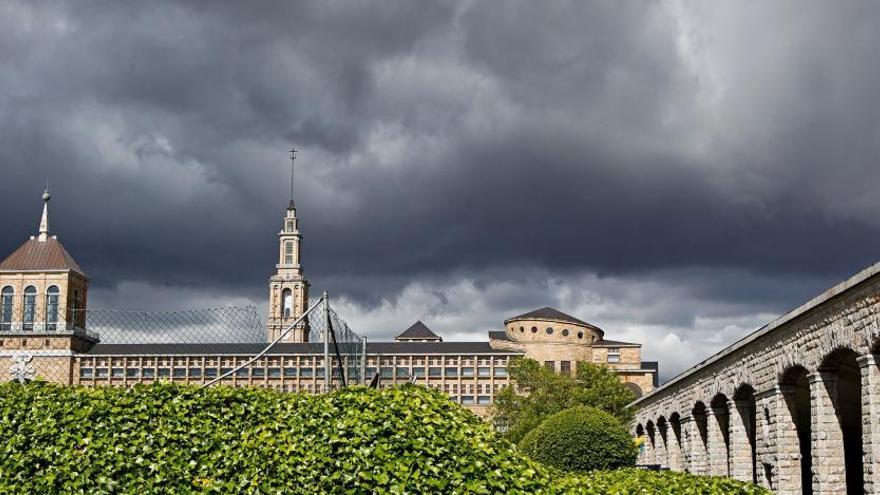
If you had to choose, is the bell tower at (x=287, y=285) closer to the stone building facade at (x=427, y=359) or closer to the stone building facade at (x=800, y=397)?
the stone building facade at (x=427, y=359)

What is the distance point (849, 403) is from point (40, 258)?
6011 centimetres

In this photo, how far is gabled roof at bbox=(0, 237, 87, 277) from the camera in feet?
218

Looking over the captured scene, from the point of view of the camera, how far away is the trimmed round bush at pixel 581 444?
26703mm

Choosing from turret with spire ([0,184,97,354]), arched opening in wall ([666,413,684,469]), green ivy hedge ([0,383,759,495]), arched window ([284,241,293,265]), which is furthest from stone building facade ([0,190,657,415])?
green ivy hedge ([0,383,759,495])

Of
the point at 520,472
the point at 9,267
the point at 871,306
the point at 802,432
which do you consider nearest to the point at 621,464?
the point at 802,432

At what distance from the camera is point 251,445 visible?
9070 mm

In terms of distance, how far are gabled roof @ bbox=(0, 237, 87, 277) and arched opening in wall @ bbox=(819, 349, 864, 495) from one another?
54057mm

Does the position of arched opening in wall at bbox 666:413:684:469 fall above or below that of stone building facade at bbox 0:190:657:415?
below

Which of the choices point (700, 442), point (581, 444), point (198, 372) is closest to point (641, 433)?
point (700, 442)

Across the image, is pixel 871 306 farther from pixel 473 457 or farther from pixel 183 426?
pixel 183 426

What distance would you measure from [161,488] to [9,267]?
218 feet

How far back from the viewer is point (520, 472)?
893 cm

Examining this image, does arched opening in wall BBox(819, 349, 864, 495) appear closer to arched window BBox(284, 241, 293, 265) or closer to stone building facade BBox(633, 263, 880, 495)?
stone building facade BBox(633, 263, 880, 495)

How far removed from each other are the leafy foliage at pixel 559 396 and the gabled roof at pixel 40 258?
33382mm
